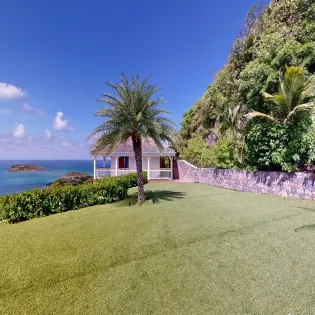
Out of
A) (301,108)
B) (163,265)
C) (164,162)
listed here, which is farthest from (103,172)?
(163,265)

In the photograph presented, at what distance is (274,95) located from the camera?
Answer: 1060cm

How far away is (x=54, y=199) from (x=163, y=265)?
24.3ft

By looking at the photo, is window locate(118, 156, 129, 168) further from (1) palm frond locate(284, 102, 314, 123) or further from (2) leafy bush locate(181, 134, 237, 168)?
(1) palm frond locate(284, 102, 314, 123)

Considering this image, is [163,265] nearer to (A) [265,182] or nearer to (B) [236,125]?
(A) [265,182]

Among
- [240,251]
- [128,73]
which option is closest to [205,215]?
[240,251]

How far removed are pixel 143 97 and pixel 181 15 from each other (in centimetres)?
937

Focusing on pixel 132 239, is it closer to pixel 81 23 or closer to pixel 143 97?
pixel 143 97

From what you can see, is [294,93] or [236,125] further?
[236,125]

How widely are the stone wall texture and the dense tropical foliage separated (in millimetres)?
564

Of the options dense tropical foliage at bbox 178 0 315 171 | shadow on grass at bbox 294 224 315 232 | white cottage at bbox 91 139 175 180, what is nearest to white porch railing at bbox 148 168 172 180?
white cottage at bbox 91 139 175 180

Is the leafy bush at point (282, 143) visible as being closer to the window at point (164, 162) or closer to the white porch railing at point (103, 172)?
the white porch railing at point (103, 172)

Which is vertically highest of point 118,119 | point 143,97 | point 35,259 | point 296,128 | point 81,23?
point 81,23

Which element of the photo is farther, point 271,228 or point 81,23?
point 81,23

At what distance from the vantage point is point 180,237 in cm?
602
